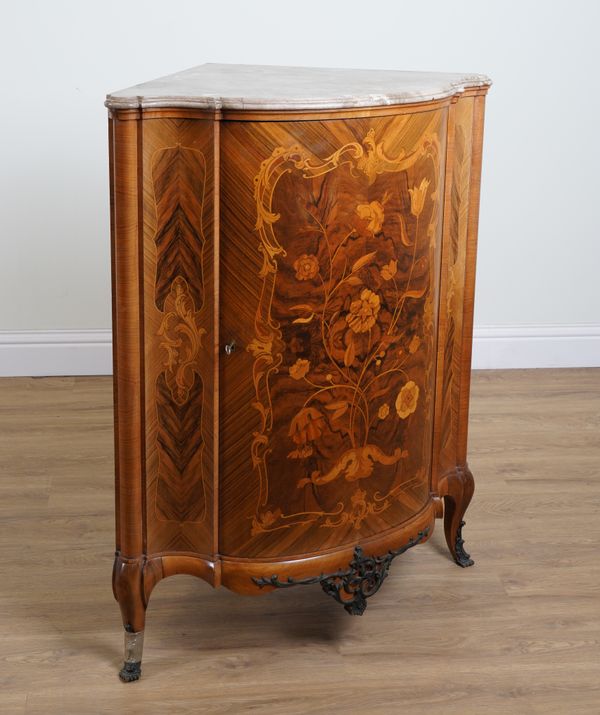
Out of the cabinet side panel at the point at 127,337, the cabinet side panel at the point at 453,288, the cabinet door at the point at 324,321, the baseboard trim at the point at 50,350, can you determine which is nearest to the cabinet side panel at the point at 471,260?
the cabinet side panel at the point at 453,288

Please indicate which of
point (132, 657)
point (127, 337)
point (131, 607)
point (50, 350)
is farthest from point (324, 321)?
point (50, 350)

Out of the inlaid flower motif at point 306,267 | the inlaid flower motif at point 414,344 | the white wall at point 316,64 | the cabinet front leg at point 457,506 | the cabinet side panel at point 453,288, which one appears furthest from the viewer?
the white wall at point 316,64

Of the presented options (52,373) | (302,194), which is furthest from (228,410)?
(52,373)

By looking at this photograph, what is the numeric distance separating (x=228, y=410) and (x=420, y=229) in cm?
50

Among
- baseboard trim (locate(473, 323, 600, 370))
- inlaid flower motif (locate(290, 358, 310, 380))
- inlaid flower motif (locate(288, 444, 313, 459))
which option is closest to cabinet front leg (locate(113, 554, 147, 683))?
inlaid flower motif (locate(288, 444, 313, 459))

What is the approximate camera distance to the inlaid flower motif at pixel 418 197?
2.09 meters

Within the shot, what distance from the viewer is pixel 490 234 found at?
12.9ft

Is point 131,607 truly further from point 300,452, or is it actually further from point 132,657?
point 300,452

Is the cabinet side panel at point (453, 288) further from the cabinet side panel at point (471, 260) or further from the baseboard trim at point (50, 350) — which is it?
the baseboard trim at point (50, 350)

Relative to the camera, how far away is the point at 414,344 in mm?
2203

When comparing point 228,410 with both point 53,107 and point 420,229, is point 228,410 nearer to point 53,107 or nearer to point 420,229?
point 420,229

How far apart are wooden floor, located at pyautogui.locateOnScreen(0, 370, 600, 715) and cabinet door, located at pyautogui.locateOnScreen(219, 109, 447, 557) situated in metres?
0.28

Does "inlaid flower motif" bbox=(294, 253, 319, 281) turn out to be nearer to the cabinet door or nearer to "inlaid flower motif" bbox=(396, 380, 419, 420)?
the cabinet door

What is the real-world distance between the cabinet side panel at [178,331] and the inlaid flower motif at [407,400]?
1.27ft
